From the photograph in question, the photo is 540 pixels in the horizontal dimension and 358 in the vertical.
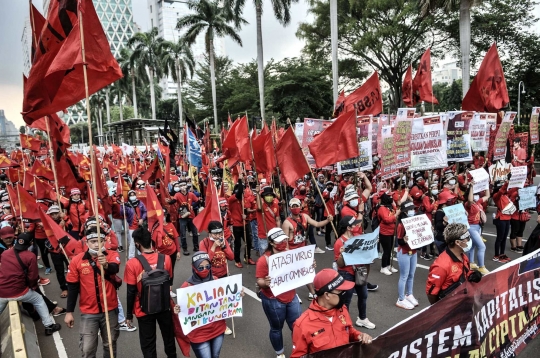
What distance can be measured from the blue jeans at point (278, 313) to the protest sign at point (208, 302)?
1.17 ft

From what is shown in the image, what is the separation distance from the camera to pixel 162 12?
137875 millimetres

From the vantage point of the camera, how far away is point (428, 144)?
25.0 ft

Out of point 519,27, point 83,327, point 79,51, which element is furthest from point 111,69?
point 519,27

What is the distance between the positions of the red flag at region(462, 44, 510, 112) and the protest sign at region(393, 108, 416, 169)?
377 centimetres

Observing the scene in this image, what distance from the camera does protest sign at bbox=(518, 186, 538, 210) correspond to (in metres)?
7.79

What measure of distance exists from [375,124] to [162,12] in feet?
483

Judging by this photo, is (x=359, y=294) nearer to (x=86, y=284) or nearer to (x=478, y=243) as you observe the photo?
(x=478, y=243)

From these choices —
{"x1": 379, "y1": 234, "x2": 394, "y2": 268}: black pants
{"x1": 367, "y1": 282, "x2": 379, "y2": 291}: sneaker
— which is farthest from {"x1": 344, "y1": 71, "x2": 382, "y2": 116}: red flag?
{"x1": 367, "y1": 282, "x2": 379, "y2": 291}: sneaker

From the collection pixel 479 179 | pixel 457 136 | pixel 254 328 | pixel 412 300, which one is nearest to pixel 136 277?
pixel 254 328

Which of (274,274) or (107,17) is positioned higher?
(107,17)

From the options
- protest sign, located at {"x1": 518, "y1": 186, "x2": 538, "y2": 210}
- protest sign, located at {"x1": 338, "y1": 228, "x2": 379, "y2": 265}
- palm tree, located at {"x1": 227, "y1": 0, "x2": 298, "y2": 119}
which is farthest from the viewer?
palm tree, located at {"x1": 227, "y1": 0, "x2": 298, "y2": 119}

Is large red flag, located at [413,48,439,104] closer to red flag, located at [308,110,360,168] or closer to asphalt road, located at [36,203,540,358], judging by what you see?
asphalt road, located at [36,203,540,358]

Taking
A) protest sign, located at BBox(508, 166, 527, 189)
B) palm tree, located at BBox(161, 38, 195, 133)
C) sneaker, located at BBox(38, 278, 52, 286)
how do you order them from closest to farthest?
1. protest sign, located at BBox(508, 166, 527, 189)
2. sneaker, located at BBox(38, 278, 52, 286)
3. palm tree, located at BBox(161, 38, 195, 133)

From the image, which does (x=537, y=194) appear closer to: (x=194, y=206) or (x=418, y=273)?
(x=418, y=273)
